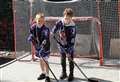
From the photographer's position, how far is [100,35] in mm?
10133

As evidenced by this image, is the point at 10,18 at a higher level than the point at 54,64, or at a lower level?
higher

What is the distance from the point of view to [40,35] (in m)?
8.88

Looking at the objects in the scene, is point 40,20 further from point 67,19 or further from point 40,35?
point 67,19

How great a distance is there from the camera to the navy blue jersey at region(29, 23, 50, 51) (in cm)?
884

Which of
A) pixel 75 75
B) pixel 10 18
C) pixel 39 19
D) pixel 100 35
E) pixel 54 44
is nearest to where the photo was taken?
pixel 39 19

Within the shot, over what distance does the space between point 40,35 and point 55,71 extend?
1.19 m

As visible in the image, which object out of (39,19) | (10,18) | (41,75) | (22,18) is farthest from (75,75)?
(10,18)

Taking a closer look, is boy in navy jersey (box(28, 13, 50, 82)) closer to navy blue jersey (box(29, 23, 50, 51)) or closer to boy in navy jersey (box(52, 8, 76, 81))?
navy blue jersey (box(29, 23, 50, 51))

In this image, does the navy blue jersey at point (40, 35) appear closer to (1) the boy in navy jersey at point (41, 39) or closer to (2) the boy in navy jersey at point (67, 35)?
(1) the boy in navy jersey at point (41, 39)

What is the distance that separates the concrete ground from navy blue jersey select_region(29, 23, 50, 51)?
2.54ft

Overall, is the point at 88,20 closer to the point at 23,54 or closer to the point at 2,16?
the point at 23,54

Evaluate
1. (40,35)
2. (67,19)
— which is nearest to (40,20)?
(40,35)

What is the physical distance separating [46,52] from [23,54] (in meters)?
2.38

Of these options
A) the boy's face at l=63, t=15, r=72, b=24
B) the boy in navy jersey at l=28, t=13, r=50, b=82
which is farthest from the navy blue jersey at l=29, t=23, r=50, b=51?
the boy's face at l=63, t=15, r=72, b=24
